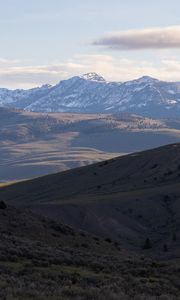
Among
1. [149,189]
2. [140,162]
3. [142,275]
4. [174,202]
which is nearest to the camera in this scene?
[142,275]

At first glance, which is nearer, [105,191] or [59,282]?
[59,282]

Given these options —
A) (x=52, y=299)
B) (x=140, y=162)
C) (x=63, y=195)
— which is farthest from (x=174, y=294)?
(x=140, y=162)

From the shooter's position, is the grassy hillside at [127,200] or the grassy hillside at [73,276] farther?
the grassy hillside at [127,200]

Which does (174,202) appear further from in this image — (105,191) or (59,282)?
(59,282)

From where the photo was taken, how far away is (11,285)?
28812 millimetres

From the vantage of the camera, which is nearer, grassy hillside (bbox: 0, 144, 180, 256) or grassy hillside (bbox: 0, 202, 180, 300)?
grassy hillside (bbox: 0, 202, 180, 300)

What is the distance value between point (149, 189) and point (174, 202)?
661 inches

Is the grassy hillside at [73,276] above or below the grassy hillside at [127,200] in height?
above

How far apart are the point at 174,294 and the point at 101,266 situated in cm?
774

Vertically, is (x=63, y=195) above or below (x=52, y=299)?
below

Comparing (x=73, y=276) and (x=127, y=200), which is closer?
(x=73, y=276)

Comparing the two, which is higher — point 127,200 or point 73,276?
point 73,276

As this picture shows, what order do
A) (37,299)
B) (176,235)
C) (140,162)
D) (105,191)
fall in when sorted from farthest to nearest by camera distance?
1. (140,162)
2. (105,191)
3. (176,235)
4. (37,299)

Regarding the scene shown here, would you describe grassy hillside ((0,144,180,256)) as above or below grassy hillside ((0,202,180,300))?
below
